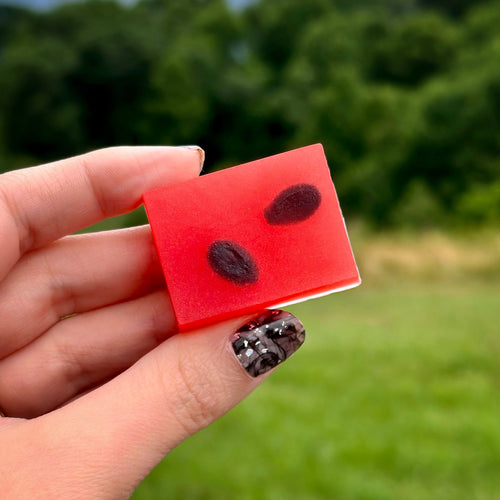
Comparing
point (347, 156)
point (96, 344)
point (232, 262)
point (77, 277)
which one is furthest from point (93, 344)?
point (347, 156)

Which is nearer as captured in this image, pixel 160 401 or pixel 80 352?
pixel 160 401

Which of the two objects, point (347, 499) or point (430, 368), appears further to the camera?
point (430, 368)

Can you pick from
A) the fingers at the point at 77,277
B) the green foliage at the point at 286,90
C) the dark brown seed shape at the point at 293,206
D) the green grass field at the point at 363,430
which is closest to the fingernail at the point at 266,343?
the dark brown seed shape at the point at 293,206

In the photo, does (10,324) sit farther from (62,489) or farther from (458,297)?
(458,297)

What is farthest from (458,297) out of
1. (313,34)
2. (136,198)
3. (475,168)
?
(313,34)

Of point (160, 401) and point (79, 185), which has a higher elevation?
point (79, 185)

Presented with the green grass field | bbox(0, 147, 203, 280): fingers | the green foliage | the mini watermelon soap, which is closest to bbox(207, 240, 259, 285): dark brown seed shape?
the mini watermelon soap

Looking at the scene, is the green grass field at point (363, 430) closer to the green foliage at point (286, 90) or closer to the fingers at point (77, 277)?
the fingers at point (77, 277)

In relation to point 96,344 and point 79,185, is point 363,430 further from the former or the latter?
point 79,185
